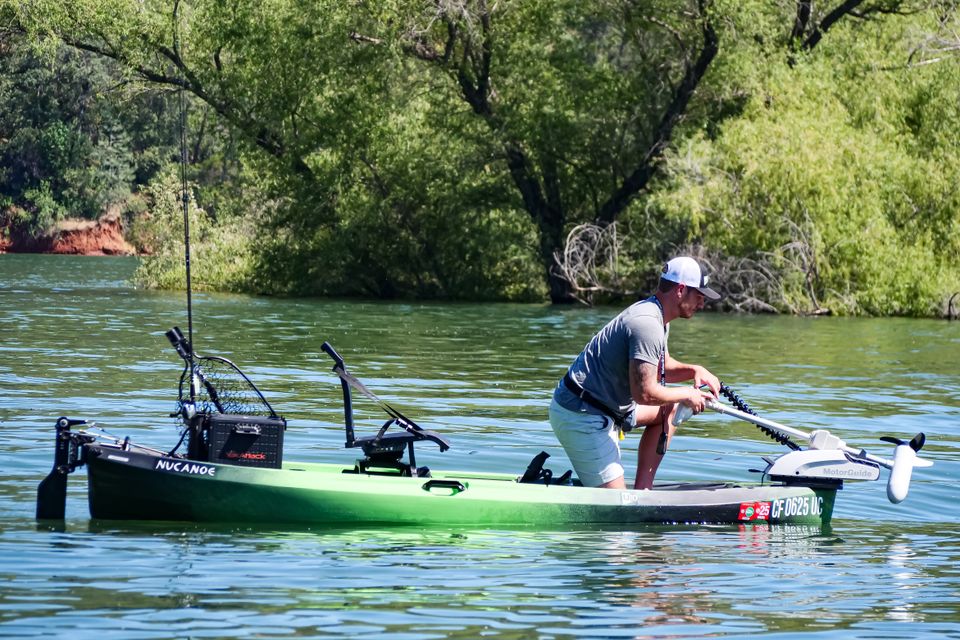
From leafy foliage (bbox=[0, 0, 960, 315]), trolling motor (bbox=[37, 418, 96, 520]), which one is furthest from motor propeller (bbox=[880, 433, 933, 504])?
leafy foliage (bbox=[0, 0, 960, 315])

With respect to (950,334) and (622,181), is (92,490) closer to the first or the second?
(950,334)

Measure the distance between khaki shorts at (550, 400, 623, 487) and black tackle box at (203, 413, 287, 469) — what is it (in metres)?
1.73

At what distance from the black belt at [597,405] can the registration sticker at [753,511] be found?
3.50ft

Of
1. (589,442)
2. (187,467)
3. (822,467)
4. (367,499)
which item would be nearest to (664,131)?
(822,467)

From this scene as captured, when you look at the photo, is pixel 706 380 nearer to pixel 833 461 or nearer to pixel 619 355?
pixel 619 355

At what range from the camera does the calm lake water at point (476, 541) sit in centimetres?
709

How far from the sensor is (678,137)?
113 feet

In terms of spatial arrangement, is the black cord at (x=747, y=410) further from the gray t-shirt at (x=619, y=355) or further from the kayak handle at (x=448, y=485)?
the kayak handle at (x=448, y=485)

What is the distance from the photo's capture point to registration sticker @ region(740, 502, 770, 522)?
10.0m

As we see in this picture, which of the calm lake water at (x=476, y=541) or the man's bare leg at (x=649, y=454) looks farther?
the man's bare leg at (x=649, y=454)

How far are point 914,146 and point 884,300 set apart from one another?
365cm

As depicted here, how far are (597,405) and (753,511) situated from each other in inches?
55.2

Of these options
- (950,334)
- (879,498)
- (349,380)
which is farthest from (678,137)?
(349,380)

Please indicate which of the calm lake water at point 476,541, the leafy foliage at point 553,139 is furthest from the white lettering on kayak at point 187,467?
the leafy foliage at point 553,139
